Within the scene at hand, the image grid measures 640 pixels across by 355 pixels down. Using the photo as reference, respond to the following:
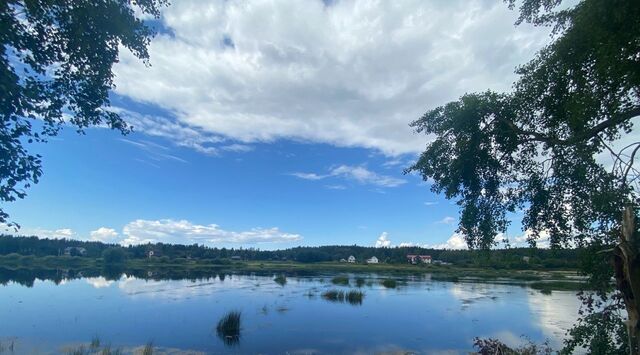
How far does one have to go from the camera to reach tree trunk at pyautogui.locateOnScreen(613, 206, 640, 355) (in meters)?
5.49

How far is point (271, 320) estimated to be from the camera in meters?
30.4

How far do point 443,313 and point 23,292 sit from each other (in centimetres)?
4508

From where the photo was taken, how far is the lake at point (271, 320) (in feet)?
73.7

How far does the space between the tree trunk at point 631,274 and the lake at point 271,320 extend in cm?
1783

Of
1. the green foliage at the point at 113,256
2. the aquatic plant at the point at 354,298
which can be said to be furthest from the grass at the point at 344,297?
the green foliage at the point at 113,256

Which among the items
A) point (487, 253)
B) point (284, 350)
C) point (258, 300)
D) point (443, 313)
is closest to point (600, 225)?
point (487, 253)

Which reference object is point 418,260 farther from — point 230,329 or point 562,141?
point 562,141

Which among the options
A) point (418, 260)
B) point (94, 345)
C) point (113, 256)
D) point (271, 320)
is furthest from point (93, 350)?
point (418, 260)

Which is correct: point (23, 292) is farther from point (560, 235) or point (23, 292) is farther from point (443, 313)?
point (560, 235)

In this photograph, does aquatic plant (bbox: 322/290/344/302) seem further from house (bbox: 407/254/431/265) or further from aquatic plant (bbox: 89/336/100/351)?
house (bbox: 407/254/431/265)

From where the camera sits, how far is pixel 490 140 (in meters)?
10.4

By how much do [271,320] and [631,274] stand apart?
91.5 ft

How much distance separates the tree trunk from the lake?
58.5ft

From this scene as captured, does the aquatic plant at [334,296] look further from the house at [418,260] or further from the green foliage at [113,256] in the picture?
the house at [418,260]
